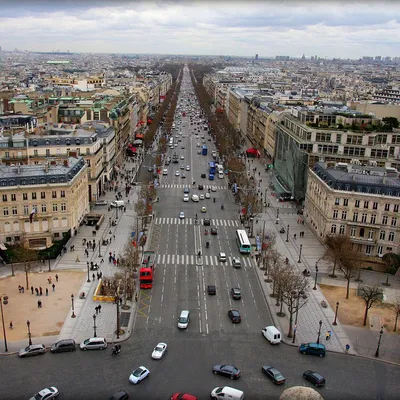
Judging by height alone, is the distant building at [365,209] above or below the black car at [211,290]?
above

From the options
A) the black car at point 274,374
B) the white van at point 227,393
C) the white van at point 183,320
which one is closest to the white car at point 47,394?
the white van at point 227,393

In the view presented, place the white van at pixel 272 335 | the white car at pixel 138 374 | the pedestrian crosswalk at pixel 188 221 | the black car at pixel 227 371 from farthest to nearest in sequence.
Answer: the pedestrian crosswalk at pixel 188 221 < the white van at pixel 272 335 < the black car at pixel 227 371 < the white car at pixel 138 374

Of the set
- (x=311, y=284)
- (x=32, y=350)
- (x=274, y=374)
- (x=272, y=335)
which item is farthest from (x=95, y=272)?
(x=274, y=374)

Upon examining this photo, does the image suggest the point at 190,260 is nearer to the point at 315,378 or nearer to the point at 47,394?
the point at 315,378

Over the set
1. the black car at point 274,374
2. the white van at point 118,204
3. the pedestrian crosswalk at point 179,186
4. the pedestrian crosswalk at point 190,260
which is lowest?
the pedestrian crosswalk at point 179,186

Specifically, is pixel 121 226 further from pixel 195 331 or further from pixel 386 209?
pixel 386 209

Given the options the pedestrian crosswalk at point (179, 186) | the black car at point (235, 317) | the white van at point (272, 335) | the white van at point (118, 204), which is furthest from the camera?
the pedestrian crosswalk at point (179, 186)

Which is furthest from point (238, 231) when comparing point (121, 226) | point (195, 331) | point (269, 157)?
point (269, 157)

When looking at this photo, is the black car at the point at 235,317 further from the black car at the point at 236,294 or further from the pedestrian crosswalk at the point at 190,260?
the pedestrian crosswalk at the point at 190,260
